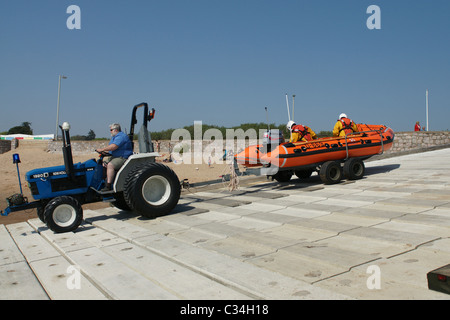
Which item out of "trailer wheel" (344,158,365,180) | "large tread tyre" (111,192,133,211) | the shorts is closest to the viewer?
the shorts

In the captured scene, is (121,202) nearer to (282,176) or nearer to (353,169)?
(282,176)

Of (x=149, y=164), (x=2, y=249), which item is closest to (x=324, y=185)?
(x=149, y=164)

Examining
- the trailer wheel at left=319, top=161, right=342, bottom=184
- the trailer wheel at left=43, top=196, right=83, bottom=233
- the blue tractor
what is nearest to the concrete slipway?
the trailer wheel at left=43, top=196, right=83, bottom=233

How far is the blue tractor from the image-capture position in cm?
591

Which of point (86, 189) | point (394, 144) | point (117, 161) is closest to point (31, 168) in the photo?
point (86, 189)

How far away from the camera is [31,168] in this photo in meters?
22.3

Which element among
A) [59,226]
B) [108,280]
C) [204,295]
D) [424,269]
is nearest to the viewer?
[204,295]

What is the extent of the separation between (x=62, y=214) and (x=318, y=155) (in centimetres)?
560

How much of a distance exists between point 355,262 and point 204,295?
1.49 meters

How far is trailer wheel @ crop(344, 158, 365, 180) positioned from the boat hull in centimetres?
24

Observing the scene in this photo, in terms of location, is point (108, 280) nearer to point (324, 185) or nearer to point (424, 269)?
point (424, 269)

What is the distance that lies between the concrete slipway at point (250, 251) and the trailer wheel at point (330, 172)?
1164 mm

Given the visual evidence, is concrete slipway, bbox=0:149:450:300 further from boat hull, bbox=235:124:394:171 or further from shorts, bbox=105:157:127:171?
boat hull, bbox=235:124:394:171
